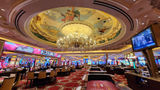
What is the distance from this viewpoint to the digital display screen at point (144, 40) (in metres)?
2.36

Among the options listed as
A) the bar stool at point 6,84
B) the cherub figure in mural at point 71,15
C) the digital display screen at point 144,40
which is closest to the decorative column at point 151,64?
the digital display screen at point 144,40

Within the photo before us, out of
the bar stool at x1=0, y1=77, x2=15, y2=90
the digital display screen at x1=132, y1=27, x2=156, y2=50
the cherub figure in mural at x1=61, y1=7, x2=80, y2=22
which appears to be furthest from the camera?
the cherub figure in mural at x1=61, y1=7, x2=80, y2=22

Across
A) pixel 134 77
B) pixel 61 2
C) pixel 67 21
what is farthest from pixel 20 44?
pixel 134 77

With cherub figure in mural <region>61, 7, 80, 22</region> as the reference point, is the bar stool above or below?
below

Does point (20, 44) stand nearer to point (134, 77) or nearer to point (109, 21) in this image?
point (109, 21)

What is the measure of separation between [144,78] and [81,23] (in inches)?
168

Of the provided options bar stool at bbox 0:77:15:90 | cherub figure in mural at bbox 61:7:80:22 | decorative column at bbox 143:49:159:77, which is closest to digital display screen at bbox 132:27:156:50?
decorative column at bbox 143:49:159:77

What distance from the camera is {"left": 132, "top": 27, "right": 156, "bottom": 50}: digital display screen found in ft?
7.75

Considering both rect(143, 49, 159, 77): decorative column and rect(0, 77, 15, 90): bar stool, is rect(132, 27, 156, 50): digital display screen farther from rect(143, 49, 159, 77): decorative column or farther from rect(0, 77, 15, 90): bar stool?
rect(0, 77, 15, 90): bar stool

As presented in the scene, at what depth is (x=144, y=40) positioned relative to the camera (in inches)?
104

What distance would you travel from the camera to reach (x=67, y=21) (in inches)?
193

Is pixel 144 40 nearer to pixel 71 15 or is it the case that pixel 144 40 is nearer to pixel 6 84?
pixel 71 15

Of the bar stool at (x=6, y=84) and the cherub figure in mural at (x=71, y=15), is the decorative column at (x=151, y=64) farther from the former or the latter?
the bar stool at (x=6, y=84)

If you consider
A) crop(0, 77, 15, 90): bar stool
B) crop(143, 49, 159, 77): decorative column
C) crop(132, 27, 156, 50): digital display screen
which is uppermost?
crop(132, 27, 156, 50): digital display screen
